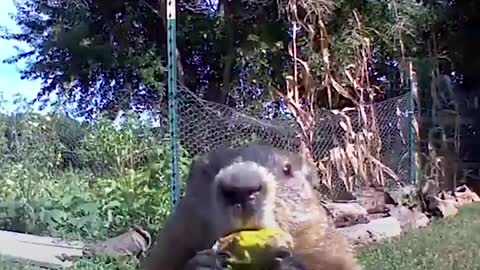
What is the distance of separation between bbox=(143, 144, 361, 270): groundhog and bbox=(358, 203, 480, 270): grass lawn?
12.1 feet

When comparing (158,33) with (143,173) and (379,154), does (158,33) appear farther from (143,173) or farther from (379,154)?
(143,173)

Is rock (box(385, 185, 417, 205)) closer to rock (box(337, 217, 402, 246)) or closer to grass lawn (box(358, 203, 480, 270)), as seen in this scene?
grass lawn (box(358, 203, 480, 270))

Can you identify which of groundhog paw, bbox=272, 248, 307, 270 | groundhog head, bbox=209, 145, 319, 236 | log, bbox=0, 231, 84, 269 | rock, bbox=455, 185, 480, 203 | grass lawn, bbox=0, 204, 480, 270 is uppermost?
groundhog head, bbox=209, 145, 319, 236

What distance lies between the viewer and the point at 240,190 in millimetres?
1805

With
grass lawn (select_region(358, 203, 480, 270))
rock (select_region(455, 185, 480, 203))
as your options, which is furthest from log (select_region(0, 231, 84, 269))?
rock (select_region(455, 185, 480, 203))

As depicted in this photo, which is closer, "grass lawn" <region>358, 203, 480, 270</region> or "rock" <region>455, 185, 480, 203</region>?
"grass lawn" <region>358, 203, 480, 270</region>

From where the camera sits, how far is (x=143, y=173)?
21.2 feet

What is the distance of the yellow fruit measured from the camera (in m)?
1.77

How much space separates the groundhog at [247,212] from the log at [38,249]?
12.1 ft

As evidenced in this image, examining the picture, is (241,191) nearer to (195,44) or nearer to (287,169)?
(287,169)

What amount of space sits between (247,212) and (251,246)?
7cm

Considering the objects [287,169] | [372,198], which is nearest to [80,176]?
[372,198]

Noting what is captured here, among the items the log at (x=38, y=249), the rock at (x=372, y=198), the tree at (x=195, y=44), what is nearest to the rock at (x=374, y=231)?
the rock at (x=372, y=198)

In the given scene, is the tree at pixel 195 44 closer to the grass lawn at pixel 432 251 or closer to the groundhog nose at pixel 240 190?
the grass lawn at pixel 432 251
